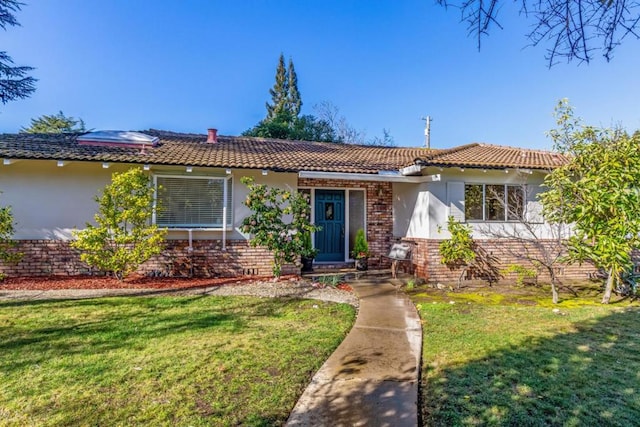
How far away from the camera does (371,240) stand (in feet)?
43.2

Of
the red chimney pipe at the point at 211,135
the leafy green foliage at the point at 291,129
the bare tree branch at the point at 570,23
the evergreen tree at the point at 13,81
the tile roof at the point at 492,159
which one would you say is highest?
the leafy green foliage at the point at 291,129

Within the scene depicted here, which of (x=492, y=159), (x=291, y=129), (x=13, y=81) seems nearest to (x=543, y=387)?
(x=492, y=159)

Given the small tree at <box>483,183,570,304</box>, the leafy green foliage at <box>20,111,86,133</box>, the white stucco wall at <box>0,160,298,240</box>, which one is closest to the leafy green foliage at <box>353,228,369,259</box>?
the small tree at <box>483,183,570,304</box>

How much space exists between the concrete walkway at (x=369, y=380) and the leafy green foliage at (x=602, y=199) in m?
5.04

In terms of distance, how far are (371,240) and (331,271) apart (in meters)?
2.14

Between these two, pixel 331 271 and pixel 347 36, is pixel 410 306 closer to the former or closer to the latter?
pixel 331 271

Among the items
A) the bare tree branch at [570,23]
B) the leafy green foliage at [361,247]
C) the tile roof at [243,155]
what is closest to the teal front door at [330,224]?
the leafy green foliage at [361,247]

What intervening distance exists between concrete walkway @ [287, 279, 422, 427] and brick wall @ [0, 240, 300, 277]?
5.16m

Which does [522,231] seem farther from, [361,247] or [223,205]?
[223,205]

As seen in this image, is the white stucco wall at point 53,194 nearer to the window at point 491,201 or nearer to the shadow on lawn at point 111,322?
the shadow on lawn at point 111,322

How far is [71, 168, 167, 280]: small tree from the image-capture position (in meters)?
9.17

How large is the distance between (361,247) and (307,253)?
304cm

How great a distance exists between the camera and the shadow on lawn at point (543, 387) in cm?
333

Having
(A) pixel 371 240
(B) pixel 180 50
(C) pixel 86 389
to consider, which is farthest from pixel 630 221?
(B) pixel 180 50
